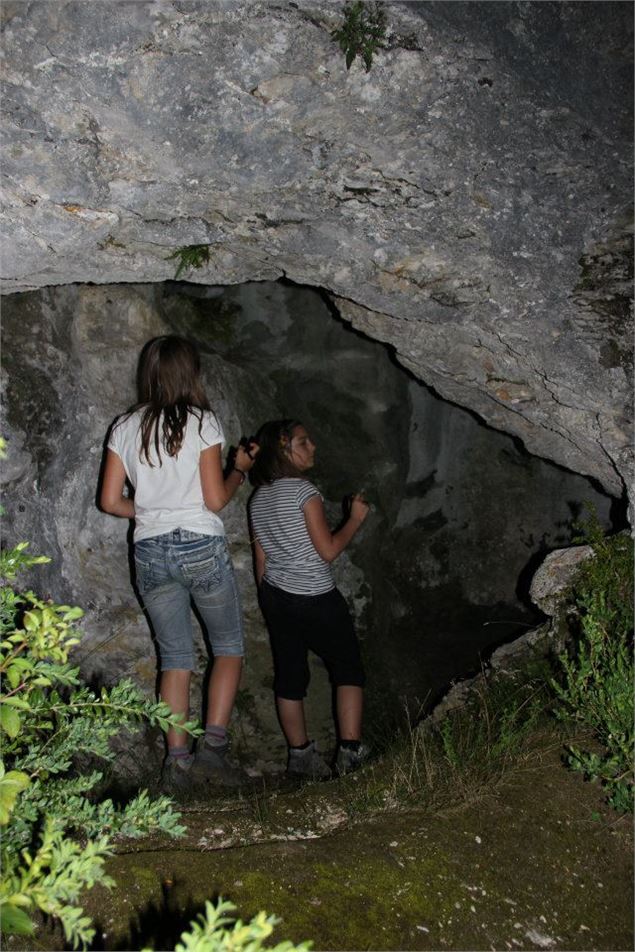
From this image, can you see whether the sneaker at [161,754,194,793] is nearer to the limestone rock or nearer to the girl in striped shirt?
the girl in striped shirt

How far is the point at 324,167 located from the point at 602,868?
3580 millimetres

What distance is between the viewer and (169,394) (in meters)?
3.88

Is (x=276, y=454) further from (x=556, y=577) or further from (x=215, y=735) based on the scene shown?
(x=556, y=577)

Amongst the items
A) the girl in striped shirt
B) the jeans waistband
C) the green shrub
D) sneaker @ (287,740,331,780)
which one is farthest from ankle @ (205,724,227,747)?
the green shrub

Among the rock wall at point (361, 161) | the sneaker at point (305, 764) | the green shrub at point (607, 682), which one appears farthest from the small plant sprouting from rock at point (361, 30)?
the sneaker at point (305, 764)

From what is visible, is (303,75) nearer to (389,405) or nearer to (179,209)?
(179,209)

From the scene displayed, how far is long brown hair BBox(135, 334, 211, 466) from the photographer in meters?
3.78

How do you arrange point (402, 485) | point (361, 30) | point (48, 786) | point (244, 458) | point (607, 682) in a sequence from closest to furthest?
point (48, 786) → point (361, 30) → point (607, 682) → point (244, 458) → point (402, 485)

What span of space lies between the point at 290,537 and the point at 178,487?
0.91 m

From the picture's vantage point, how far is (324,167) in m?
3.43

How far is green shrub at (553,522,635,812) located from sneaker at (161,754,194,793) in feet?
6.85

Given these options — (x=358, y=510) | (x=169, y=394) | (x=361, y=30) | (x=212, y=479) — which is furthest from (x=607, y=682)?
(x=361, y=30)

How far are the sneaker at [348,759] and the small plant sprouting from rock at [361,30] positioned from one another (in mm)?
3910

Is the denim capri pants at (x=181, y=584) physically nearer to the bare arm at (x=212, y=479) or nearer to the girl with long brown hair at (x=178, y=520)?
the girl with long brown hair at (x=178, y=520)
